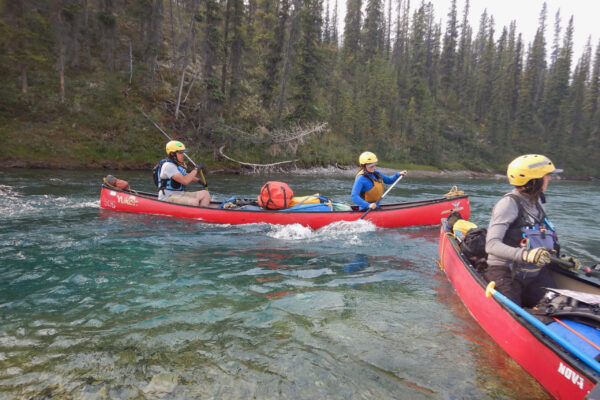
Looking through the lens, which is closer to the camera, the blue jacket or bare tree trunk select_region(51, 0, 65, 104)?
the blue jacket

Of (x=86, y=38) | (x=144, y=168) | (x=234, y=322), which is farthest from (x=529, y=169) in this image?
(x=86, y=38)

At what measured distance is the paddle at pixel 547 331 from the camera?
2.58m

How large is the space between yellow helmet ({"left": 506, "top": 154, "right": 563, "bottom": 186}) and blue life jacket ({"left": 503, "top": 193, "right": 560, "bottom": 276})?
21 centimetres

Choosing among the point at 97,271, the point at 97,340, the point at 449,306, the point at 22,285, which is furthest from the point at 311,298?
the point at 22,285

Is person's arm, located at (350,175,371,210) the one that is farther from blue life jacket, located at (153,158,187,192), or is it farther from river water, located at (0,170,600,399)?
blue life jacket, located at (153,158,187,192)

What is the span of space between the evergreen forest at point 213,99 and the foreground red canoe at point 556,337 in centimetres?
1954

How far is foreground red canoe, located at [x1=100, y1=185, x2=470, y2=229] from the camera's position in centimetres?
898

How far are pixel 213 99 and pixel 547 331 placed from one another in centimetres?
2690

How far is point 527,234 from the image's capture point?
12.7ft

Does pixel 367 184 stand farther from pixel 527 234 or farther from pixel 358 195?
pixel 527 234

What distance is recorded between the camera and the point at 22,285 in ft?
16.4

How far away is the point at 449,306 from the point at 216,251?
4563mm

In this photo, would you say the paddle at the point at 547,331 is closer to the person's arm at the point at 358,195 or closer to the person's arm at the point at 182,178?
the person's arm at the point at 358,195

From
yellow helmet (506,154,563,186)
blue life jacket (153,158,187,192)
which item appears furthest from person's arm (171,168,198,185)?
yellow helmet (506,154,563,186)
